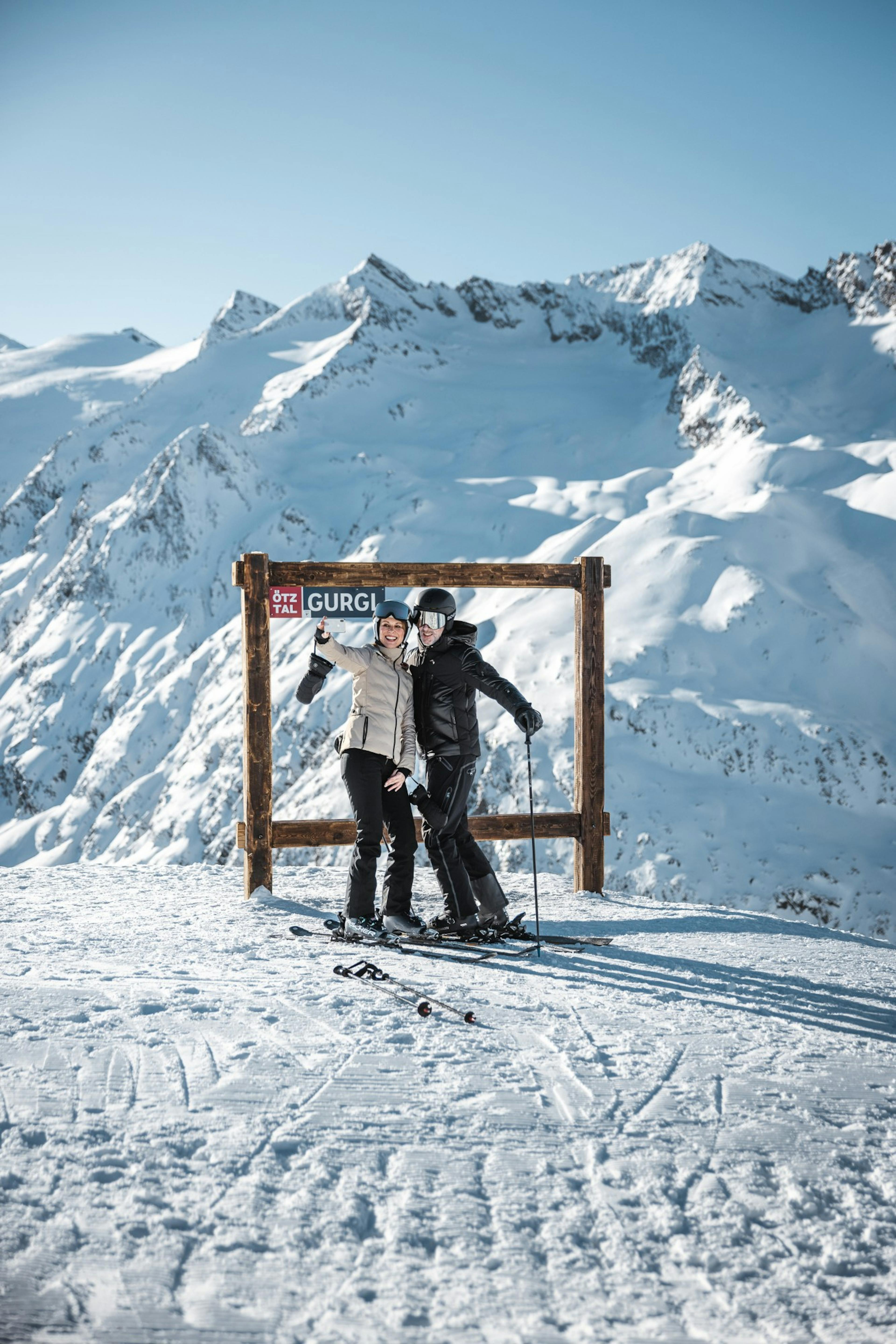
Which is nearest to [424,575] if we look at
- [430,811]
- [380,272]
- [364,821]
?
[430,811]

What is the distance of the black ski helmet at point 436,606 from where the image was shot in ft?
18.7

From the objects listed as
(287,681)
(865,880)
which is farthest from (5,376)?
(865,880)

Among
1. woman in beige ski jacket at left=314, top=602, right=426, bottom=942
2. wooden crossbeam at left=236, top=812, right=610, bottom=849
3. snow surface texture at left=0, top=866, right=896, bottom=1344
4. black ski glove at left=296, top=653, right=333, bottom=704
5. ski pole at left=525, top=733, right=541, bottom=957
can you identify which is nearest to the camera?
snow surface texture at left=0, top=866, right=896, bottom=1344

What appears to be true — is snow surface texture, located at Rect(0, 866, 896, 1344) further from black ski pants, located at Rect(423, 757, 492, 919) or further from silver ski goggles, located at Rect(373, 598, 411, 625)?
silver ski goggles, located at Rect(373, 598, 411, 625)

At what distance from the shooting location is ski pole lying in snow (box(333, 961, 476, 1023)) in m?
3.93

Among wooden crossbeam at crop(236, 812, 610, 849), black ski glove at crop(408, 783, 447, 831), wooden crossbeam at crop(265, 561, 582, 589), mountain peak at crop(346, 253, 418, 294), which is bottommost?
wooden crossbeam at crop(236, 812, 610, 849)

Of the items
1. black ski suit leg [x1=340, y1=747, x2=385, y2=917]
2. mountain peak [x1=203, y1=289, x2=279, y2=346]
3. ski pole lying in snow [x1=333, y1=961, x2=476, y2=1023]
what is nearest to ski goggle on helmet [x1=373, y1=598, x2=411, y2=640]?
black ski suit leg [x1=340, y1=747, x2=385, y2=917]

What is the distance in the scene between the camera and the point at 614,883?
25.2 metres

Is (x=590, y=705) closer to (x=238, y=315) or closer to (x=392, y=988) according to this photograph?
(x=392, y=988)

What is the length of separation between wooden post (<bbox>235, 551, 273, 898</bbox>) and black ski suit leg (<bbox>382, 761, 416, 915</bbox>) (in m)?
1.36

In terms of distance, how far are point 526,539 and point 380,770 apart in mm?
40178

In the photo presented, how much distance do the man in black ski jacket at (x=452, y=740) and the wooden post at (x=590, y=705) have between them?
149 centimetres

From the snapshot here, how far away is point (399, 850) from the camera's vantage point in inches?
217

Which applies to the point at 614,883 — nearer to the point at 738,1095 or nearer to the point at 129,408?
the point at 738,1095
